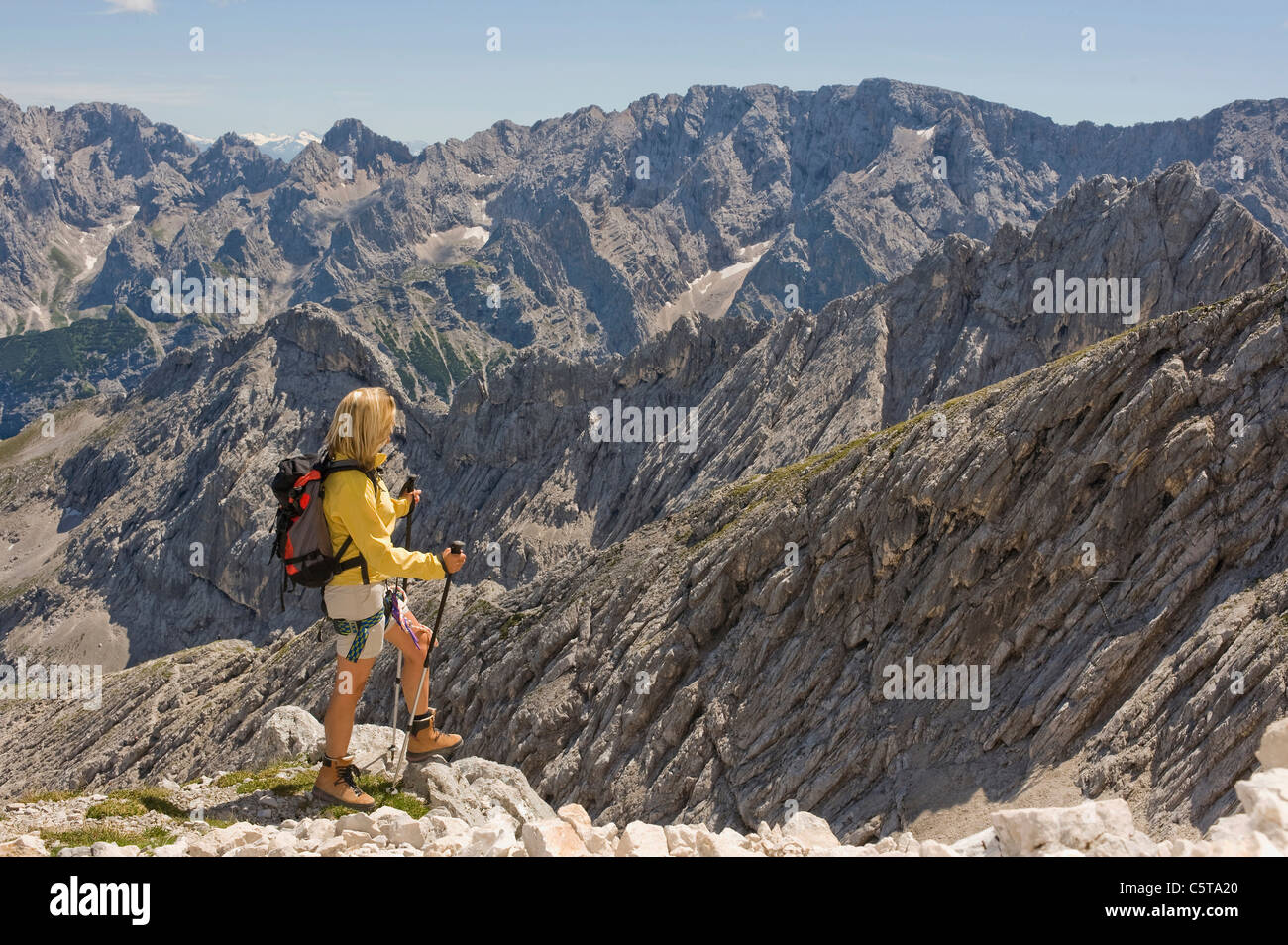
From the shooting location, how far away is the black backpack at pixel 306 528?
41.2 ft

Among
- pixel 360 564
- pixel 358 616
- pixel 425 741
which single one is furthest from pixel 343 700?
pixel 360 564

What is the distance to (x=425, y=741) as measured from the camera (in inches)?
597

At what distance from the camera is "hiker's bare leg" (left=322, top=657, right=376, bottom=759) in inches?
535

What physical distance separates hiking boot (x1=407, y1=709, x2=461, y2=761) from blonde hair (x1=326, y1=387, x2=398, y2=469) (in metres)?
4.99

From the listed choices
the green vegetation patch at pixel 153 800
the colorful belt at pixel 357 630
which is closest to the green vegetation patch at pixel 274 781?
the green vegetation patch at pixel 153 800

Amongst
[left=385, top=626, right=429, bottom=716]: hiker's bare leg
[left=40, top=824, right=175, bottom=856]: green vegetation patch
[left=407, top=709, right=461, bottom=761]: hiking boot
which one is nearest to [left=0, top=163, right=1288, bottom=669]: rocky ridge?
[left=40, top=824, right=175, bottom=856]: green vegetation patch

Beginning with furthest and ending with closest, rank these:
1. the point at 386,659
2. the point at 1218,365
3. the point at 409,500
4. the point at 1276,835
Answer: the point at 386,659, the point at 1218,365, the point at 409,500, the point at 1276,835

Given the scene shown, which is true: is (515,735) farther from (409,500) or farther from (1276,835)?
(1276,835)

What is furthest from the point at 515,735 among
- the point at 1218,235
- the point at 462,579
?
the point at 1218,235

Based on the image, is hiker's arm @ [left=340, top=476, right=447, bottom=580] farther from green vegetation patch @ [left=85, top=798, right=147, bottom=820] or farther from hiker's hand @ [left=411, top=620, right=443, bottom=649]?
green vegetation patch @ [left=85, top=798, right=147, bottom=820]

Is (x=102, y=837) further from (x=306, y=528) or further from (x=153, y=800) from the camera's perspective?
(x=306, y=528)

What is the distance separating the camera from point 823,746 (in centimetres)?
3045

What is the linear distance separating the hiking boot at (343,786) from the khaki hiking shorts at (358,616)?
2.15 meters

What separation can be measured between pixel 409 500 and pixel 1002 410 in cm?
2685
